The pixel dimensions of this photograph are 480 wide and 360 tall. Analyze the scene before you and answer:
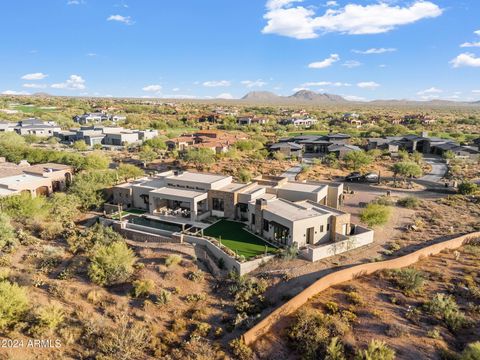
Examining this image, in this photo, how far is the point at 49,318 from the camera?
772 inches

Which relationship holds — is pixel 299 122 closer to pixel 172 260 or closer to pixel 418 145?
pixel 418 145

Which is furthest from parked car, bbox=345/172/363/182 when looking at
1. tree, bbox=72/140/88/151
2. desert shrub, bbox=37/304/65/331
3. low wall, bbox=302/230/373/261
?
tree, bbox=72/140/88/151

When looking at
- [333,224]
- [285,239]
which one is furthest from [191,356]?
[333,224]

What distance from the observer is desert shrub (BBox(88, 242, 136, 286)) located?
2480cm

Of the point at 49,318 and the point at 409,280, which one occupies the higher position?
the point at 409,280

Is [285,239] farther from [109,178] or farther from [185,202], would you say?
[109,178]

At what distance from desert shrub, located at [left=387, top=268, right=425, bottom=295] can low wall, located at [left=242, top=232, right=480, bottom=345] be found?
4.07 ft

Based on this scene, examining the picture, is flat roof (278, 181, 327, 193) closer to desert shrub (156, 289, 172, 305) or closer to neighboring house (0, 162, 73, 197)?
desert shrub (156, 289, 172, 305)

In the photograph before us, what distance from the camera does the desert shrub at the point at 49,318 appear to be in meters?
19.5

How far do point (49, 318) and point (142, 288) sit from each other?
5737 mm

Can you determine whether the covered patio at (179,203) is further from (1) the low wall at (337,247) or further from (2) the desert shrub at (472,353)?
(2) the desert shrub at (472,353)

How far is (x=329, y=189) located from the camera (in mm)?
36625

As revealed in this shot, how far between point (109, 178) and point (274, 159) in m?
34.4

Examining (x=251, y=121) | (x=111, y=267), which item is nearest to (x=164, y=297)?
(x=111, y=267)
